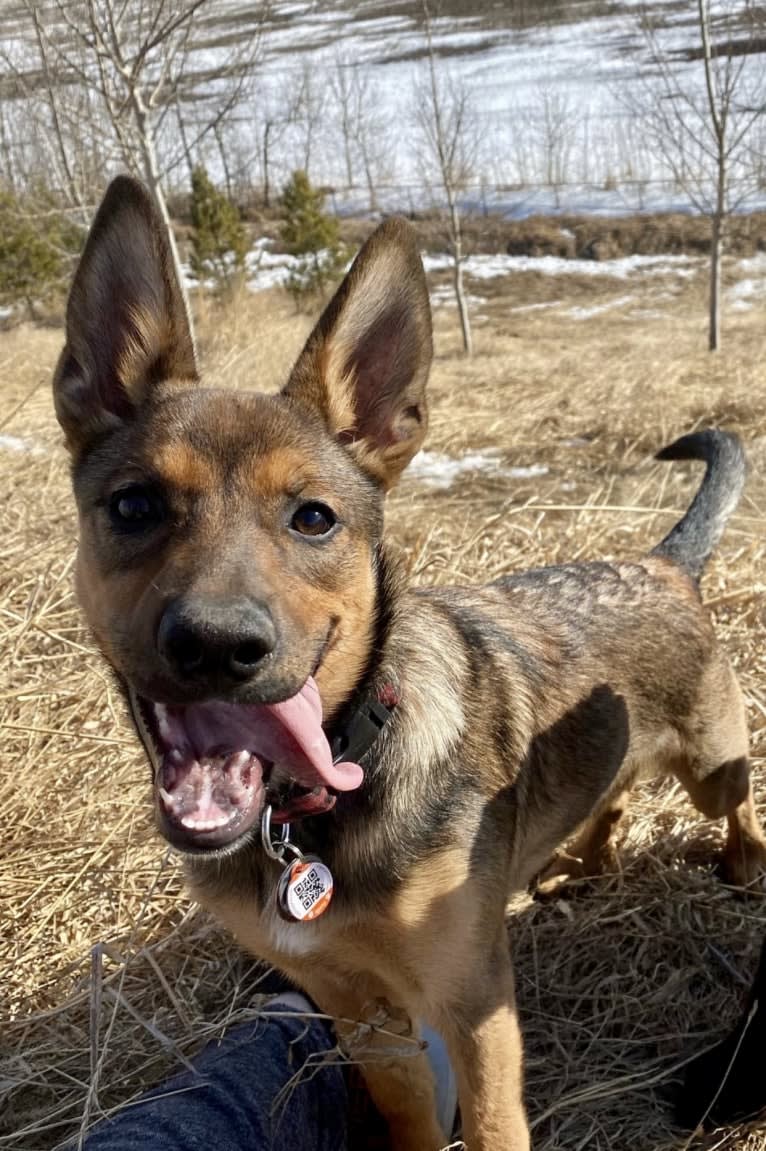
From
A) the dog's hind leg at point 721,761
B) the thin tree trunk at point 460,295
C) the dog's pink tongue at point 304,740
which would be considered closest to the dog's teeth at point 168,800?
the dog's pink tongue at point 304,740

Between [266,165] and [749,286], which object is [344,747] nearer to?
[749,286]

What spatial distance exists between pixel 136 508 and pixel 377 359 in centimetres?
86

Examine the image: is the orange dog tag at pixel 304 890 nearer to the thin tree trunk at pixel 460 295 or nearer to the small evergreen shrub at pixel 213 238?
the thin tree trunk at pixel 460 295

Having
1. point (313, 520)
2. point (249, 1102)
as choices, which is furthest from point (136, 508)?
point (249, 1102)

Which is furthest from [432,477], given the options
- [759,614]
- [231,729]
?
[231,729]

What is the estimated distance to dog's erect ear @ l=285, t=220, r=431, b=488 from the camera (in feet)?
8.55

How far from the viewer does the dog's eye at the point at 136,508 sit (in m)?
2.37

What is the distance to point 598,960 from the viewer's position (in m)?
3.74

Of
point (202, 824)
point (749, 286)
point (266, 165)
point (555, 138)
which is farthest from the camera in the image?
point (266, 165)

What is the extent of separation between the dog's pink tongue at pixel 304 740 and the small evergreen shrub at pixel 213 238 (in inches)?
917

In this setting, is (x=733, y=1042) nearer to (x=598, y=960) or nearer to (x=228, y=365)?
(x=598, y=960)

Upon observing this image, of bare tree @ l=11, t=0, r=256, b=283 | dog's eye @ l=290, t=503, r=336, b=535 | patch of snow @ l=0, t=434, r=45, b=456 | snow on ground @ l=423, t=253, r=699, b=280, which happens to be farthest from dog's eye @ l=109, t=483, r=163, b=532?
snow on ground @ l=423, t=253, r=699, b=280

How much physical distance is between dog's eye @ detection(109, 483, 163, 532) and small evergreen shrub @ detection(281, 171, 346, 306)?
22413 millimetres

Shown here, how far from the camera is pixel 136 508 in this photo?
2.39 meters
